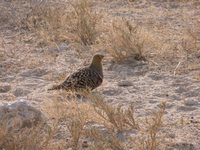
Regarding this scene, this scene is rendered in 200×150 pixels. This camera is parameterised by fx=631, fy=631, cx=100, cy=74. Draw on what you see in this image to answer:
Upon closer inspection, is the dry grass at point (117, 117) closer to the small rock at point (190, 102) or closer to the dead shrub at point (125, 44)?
the small rock at point (190, 102)

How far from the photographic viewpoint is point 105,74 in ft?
27.6

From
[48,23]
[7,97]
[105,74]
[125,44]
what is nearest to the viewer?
[7,97]

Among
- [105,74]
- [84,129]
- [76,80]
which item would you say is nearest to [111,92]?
[76,80]

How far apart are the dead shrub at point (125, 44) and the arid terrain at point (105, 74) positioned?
0.05ft

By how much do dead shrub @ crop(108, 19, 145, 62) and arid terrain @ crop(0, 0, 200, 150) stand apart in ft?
0.05

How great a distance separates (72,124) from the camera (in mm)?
5867

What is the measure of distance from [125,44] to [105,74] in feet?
2.50

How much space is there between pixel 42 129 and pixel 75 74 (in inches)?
61.2

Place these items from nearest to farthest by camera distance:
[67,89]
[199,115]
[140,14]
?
[199,115] < [67,89] < [140,14]

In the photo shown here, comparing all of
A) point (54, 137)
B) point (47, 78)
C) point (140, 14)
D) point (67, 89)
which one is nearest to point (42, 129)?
point (54, 137)

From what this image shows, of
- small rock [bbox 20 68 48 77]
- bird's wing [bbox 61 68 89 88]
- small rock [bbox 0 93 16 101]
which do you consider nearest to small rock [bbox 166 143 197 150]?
bird's wing [bbox 61 68 89 88]

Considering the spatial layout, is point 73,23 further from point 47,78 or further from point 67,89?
point 67,89

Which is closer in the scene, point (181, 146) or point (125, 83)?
point (181, 146)

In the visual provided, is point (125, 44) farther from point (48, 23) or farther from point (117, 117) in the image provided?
point (117, 117)
